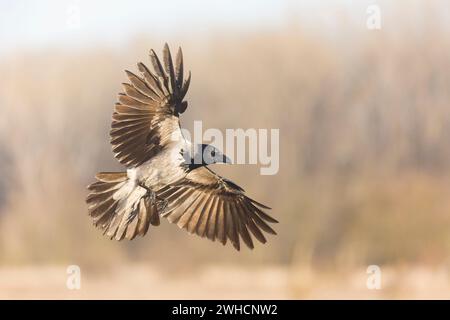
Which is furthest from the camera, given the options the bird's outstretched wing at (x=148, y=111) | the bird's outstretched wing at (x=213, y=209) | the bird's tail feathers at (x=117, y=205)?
the bird's outstretched wing at (x=213, y=209)

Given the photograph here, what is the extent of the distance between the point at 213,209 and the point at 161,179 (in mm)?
832

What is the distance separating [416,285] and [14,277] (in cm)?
599

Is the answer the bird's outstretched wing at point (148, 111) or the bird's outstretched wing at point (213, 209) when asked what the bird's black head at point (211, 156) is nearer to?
the bird's outstretched wing at point (148, 111)

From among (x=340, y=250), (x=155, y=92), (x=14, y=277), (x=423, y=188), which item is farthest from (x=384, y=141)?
(x=155, y=92)

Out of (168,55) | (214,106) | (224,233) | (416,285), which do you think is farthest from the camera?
(214,106)

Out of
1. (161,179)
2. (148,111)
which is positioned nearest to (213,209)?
(161,179)

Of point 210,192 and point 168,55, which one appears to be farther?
point 210,192

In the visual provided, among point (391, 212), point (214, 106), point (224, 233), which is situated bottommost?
point (391, 212)

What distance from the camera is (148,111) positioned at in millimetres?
5488

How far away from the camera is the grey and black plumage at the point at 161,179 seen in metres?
5.40

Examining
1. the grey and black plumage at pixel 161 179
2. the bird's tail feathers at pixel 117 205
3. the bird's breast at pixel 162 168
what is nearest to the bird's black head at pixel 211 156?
the grey and black plumage at pixel 161 179

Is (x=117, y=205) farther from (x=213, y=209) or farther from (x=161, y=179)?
(x=213, y=209)

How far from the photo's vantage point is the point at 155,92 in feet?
17.7

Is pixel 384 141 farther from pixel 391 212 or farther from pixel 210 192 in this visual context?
pixel 210 192
